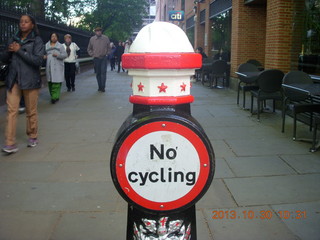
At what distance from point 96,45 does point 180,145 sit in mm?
11069

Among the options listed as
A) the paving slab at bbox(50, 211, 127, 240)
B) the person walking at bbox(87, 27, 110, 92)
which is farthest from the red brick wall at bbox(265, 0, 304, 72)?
the paving slab at bbox(50, 211, 127, 240)

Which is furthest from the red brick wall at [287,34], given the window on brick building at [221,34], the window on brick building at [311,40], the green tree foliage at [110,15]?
the green tree foliage at [110,15]

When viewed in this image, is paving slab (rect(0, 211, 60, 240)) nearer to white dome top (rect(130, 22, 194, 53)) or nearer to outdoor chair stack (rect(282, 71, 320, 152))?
white dome top (rect(130, 22, 194, 53))

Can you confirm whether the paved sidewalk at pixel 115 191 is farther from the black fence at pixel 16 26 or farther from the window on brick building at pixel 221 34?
the window on brick building at pixel 221 34

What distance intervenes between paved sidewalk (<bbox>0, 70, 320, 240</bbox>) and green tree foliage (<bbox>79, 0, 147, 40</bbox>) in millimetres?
30482

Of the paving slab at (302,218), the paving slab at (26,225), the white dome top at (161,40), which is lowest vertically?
the paving slab at (26,225)

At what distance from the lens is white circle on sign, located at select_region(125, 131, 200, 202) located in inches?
64.7

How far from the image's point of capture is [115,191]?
3.99 metres

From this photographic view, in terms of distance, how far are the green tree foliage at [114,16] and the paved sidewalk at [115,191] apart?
30482mm

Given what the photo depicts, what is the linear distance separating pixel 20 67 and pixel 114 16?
33.4 m

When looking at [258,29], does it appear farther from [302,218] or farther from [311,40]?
[302,218]

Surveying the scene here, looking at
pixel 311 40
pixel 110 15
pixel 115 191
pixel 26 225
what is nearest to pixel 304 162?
pixel 115 191

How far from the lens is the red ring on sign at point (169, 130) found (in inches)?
64.4

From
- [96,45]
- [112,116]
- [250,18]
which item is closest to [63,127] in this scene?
[112,116]
